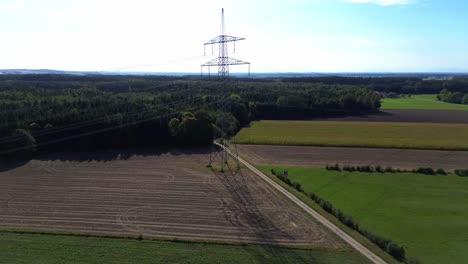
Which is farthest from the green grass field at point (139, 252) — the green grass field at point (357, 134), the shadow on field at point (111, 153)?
the green grass field at point (357, 134)

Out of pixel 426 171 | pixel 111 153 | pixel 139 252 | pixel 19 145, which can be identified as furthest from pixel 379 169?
pixel 19 145

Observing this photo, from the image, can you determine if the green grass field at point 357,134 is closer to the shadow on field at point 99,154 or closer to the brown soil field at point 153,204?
the shadow on field at point 99,154

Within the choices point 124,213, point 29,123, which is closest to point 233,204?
point 124,213

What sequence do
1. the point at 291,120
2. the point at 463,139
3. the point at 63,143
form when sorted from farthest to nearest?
the point at 291,120 < the point at 463,139 < the point at 63,143

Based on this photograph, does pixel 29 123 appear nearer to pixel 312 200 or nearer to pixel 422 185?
pixel 312 200

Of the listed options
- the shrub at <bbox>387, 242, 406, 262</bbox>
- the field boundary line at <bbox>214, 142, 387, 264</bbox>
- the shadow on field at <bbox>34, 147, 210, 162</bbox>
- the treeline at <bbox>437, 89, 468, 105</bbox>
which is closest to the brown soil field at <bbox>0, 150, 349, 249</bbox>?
the field boundary line at <bbox>214, 142, 387, 264</bbox>

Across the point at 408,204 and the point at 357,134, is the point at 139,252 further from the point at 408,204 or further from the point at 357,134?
the point at 357,134

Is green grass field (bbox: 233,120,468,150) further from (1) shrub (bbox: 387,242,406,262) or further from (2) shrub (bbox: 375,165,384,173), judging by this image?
(1) shrub (bbox: 387,242,406,262)
